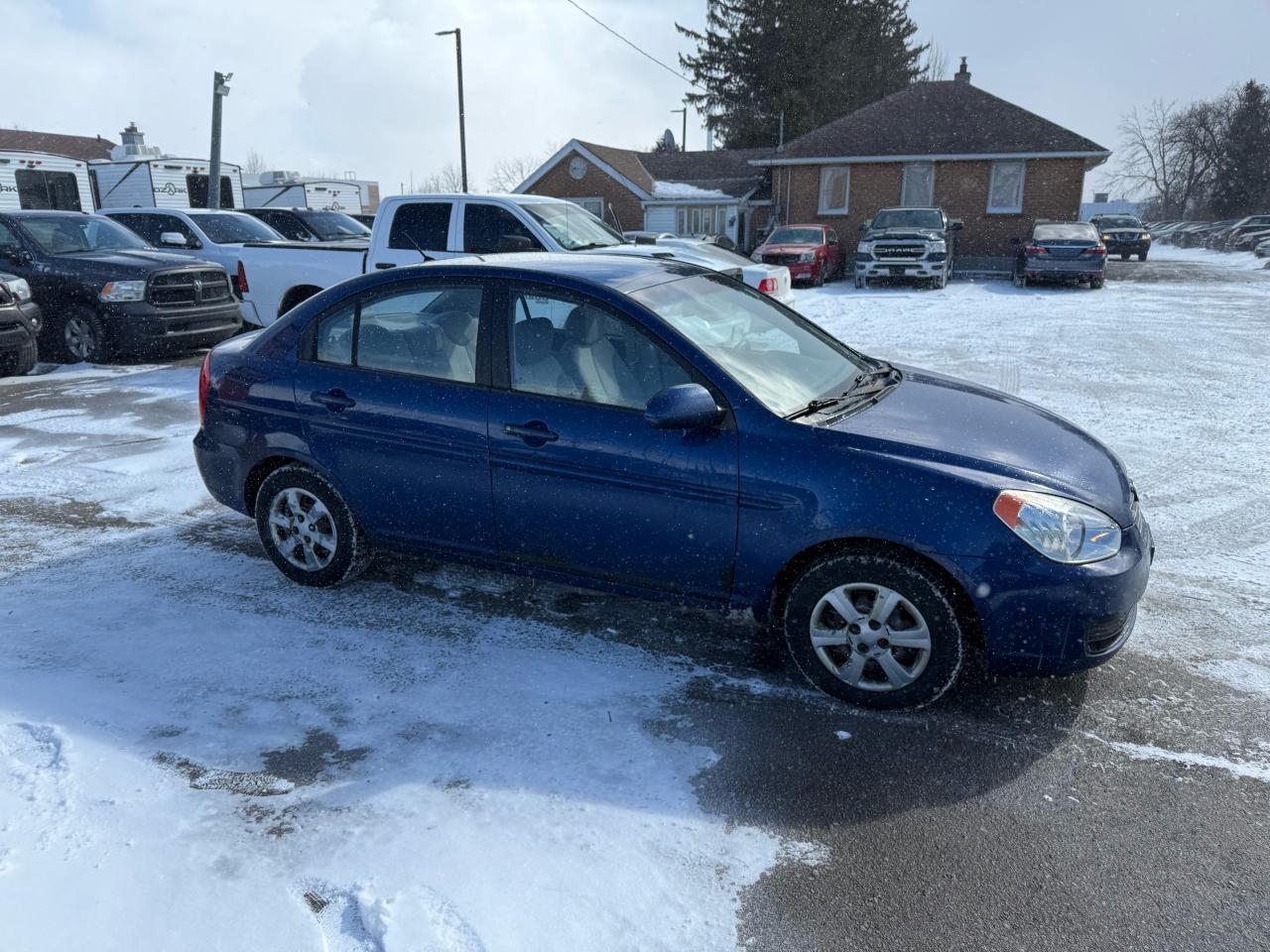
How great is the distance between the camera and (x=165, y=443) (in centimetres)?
722

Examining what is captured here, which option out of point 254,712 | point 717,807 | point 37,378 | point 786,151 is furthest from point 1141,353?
point 786,151

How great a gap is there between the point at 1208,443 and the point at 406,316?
20.7 ft

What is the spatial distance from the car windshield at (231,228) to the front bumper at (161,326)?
267 cm

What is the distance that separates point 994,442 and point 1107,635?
840mm

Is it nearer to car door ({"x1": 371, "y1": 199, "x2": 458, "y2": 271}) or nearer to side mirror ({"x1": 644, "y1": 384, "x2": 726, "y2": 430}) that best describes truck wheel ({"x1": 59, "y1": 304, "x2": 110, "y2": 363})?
car door ({"x1": 371, "y1": 199, "x2": 458, "y2": 271})

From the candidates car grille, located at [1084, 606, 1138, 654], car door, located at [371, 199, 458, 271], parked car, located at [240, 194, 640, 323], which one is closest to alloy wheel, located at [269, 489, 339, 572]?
car grille, located at [1084, 606, 1138, 654]

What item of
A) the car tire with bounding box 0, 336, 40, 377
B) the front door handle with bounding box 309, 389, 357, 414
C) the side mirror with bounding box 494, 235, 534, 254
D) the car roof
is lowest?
the car tire with bounding box 0, 336, 40, 377

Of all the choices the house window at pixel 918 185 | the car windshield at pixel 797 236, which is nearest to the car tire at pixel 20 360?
the car windshield at pixel 797 236

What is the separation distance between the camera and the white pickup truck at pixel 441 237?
948 cm

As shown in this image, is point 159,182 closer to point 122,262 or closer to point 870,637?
point 122,262

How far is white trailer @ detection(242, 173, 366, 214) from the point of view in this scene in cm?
2744

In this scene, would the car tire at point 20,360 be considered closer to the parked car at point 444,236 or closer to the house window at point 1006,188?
the parked car at point 444,236

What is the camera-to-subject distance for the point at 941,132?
2795 centimetres

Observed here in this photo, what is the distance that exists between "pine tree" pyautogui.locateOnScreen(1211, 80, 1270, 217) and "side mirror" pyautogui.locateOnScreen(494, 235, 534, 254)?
59.9 meters
